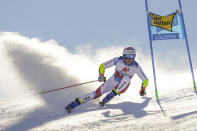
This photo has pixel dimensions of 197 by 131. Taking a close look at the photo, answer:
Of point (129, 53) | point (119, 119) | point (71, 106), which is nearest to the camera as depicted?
point (119, 119)

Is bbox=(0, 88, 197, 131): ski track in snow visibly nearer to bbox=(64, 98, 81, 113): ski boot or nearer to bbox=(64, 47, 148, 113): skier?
bbox=(64, 98, 81, 113): ski boot

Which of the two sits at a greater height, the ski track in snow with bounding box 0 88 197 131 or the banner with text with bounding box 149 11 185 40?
the banner with text with bounding box 149 11 185 40

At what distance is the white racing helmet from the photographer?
6.94 metres

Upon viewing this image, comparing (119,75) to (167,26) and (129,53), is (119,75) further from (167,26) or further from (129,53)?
(167,26)

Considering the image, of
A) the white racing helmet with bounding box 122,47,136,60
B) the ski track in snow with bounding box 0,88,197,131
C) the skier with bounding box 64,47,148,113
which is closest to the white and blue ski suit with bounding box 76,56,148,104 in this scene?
the skier with bounding box 64,47,148,113

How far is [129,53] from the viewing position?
694 centimetres

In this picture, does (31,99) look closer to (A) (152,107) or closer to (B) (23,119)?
(B) (23,119)

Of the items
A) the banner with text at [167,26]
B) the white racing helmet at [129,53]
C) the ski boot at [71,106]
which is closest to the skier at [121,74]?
the white racing helmet at [129,53]

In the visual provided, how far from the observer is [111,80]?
24.0 feet

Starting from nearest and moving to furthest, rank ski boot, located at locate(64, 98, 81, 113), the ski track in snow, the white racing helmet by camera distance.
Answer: the ski track in snow, ski boot, located at locate(64, 98, 81, 113), the white racing helmet

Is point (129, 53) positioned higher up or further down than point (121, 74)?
higher up

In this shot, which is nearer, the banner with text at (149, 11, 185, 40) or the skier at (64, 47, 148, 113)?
the skier at (64, 47, 148, 113)

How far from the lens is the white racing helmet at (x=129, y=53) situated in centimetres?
694

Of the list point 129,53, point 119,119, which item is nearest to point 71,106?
point 119,119
